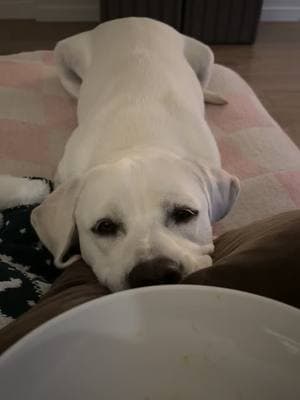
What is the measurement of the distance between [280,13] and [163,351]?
3444mm

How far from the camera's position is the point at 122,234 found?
1.14 metres

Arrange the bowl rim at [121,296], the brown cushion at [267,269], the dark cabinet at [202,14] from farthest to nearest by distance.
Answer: the dark cabinet at [202,14], the brown cushion at [267,269], the bowl rim at [121,296]

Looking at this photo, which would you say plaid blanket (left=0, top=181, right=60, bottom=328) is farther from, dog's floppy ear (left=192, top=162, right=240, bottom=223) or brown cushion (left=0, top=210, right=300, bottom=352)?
dog's floppy ear (left=192, top=162, right=240, bottom=223)

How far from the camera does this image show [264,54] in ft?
10.9

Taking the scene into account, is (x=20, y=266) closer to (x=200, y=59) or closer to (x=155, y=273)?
(x=155, y=273)

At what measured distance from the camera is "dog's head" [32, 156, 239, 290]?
1051mm

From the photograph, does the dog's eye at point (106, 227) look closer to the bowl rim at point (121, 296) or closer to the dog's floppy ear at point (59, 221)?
the dog's floppy ear at point (59, 221)

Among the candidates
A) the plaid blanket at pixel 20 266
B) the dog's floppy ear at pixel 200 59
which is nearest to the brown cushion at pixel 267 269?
the plaid blanket at pixel 20 266

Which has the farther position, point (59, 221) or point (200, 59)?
point (200, 59)

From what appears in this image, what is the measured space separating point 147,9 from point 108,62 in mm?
1548

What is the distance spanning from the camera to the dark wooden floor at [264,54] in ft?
9.40

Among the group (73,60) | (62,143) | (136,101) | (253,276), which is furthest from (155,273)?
(73,60)

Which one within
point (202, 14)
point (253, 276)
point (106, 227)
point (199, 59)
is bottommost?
point (202, 14)

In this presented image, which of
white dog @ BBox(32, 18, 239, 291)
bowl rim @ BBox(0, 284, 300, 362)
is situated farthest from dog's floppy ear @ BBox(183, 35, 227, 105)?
bowl rim @ BBox(0, 284, 300, 362)
